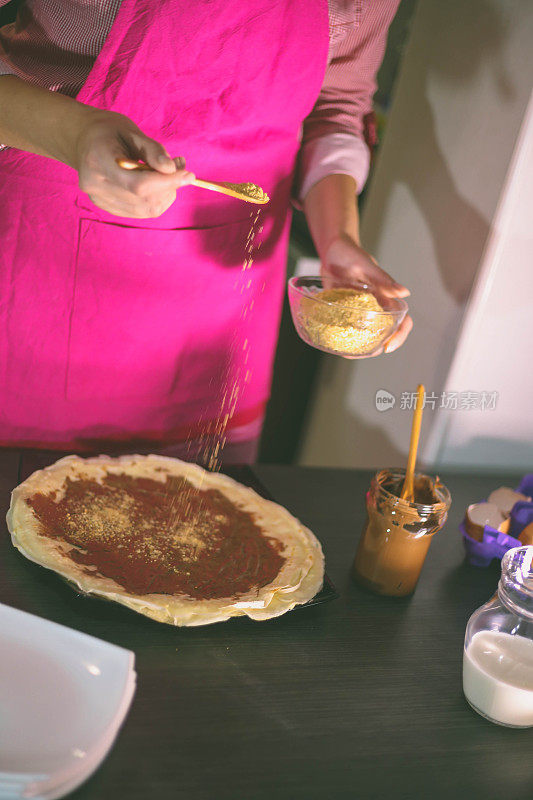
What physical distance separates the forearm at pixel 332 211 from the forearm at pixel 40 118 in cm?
57

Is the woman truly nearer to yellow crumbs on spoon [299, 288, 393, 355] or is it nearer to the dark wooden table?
yellow crumbs on spoon [299, 288, 393, 355]

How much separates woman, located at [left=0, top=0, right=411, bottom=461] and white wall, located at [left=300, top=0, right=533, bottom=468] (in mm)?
260

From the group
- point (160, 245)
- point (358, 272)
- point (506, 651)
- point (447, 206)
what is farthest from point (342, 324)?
point (447, 206)

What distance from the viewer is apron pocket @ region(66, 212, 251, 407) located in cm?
126

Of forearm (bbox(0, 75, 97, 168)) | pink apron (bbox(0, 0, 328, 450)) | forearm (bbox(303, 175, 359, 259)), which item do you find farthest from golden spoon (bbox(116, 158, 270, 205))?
forearm (bbox(303, 175, 359, 259))

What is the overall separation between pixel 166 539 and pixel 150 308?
45 centimetres

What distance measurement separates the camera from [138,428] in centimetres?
138

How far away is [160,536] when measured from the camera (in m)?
1.04

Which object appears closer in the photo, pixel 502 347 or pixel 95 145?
pixel 95 145

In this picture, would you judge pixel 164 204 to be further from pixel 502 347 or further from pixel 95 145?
pixel 502 347

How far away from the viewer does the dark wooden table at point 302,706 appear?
2.33 ft

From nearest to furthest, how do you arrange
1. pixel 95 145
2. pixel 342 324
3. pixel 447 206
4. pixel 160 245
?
pixel 95 145, pixel 342 324, pixel 160 245, pixel 447 206

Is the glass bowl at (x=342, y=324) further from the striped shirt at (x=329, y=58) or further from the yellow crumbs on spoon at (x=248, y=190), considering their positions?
the striped shirt at (x=329, y=58)

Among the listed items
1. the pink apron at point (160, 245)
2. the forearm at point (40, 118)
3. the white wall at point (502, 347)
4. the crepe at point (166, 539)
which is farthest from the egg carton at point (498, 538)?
the forearm at point (40, 118)
